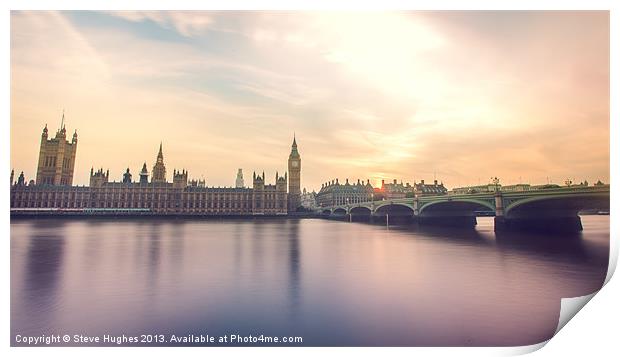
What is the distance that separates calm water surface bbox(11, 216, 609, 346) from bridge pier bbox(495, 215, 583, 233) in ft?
19.9

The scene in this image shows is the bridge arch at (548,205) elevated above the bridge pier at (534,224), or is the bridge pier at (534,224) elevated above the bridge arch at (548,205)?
the bridge arch at (548,205)

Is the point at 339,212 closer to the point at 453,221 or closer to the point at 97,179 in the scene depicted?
the point at 453,221

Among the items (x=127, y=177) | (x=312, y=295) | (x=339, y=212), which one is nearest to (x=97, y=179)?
(x=127, y=177)

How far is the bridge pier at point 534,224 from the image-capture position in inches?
658

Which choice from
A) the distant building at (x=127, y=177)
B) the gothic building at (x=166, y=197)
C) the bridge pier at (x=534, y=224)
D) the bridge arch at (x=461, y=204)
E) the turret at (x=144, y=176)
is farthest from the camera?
the distant building at (x=127, y=177)

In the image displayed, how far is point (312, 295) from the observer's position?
20.6 ft

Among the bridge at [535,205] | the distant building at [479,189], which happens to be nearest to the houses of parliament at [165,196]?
the distant building at [479,189]

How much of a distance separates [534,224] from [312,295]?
14746mm

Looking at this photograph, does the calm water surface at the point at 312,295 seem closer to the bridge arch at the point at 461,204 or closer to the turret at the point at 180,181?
the bridge arch at the point at 461,204

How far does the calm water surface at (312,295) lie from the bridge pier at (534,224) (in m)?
6.06

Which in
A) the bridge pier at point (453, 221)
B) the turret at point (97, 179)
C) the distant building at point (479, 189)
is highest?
the turret at point (97, 179)
